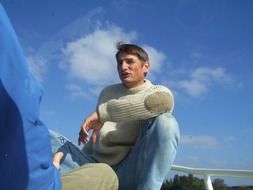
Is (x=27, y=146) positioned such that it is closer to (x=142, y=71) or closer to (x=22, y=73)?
(x=22, y=73)

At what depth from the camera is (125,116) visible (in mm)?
1803

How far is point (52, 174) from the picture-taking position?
2.97 feet

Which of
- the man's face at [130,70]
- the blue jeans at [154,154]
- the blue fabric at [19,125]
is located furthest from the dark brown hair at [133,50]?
the blue fabric at [19,125]

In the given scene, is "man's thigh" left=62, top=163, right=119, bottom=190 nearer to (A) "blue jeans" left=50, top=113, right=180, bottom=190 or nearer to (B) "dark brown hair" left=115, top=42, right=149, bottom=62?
(A) "blue jeans" left=50, top=113, right=180, bottom=190

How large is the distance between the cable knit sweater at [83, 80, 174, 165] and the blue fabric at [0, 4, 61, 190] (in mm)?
910

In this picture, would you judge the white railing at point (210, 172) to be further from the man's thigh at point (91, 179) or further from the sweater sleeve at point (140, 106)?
the man's thigh at point (91, 179)

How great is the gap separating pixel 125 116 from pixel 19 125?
105 centimetres

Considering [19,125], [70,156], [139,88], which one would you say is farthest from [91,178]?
[139,88]

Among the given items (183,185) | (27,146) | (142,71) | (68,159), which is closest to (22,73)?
(27,146)

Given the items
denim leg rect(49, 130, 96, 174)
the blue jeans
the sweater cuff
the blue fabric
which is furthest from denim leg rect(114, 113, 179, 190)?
the blue fabric

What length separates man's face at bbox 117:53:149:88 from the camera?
6.97 ft

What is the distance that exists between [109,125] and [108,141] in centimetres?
9

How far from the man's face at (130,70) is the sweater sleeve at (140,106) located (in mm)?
308

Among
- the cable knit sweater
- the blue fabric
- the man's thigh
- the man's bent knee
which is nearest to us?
the blue fabric
